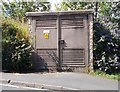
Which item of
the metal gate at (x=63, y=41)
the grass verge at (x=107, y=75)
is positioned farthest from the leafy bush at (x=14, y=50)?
the grass verge at (x=107, y=75)

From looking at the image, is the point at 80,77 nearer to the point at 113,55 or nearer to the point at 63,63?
the point at 63,63

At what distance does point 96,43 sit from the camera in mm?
14062

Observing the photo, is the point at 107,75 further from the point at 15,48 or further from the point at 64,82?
the point at 15,48

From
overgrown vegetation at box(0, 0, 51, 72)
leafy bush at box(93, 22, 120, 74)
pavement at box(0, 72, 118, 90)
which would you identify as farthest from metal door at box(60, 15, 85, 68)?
overgrown vegetation at box(0, 0, 51, 72)

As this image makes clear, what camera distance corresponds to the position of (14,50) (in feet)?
42.7

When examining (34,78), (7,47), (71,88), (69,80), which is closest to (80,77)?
(69,80)

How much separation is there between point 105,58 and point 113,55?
0.52m

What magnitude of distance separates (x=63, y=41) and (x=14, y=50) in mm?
2063

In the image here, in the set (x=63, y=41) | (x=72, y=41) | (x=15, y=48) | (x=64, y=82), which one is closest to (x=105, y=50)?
(x=72, y=41)

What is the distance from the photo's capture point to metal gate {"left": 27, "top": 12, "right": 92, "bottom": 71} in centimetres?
1330

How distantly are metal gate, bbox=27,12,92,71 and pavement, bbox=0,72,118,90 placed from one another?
128cm

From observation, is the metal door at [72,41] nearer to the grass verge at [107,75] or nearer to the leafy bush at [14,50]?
the grass verge at [107,75]

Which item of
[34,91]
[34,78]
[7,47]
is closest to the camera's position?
[34,91]

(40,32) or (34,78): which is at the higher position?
(40,32)
